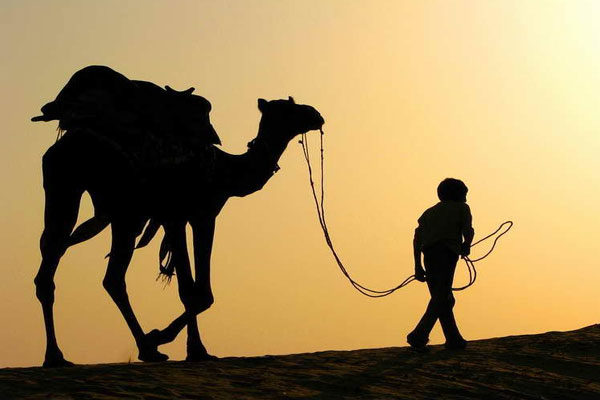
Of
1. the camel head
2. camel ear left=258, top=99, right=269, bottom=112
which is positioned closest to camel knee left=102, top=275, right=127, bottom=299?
the camel head

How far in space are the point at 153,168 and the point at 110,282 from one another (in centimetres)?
144

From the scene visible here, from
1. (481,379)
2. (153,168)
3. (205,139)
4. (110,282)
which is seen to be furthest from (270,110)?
(481,379)

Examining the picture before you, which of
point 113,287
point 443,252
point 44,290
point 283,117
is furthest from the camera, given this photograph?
point 283,117

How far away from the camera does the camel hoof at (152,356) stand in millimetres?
13898

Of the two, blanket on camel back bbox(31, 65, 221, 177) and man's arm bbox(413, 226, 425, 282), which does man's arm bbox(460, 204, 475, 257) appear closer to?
man's arm bbox(413, 226, 425, 282)

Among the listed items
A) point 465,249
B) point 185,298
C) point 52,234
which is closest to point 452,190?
point 465,249

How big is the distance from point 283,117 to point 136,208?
2493 mm

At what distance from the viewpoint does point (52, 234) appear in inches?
546

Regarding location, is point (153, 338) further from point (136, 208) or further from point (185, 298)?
point (136, 208)

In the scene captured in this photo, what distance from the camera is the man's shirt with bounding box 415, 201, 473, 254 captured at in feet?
48.0

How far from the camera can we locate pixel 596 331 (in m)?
16.4

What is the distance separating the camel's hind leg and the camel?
0.04 ft

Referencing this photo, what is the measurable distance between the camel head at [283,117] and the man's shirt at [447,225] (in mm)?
2139

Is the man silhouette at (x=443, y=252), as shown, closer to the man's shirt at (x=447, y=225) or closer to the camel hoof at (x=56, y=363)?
the man's shirt at (x=447, y=225)
